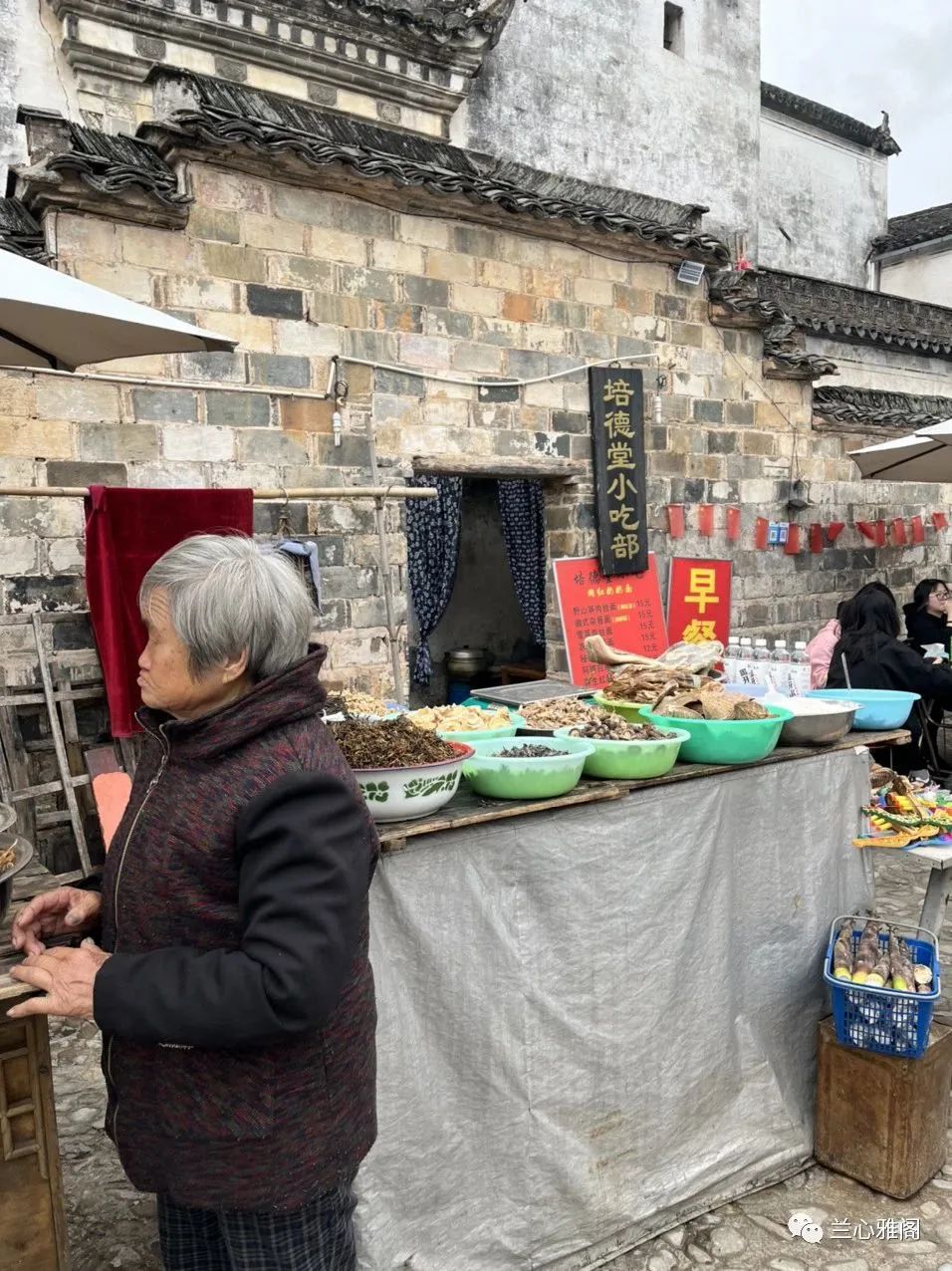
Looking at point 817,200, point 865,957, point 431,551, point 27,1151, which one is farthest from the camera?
point 817,200

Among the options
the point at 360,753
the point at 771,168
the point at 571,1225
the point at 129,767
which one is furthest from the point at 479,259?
the point at 771,168

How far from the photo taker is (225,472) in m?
5.59

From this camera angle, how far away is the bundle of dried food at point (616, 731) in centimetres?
309

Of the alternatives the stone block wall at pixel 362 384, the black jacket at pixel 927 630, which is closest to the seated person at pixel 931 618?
the black jacket at pixel 927 630

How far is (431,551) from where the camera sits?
8.37m

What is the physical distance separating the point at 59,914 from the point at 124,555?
302 cm

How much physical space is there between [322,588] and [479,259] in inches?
102

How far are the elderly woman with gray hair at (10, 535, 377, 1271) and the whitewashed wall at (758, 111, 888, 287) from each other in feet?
58.4

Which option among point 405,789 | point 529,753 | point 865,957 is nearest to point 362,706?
point 529,753

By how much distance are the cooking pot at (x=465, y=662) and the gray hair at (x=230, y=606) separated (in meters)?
8.17

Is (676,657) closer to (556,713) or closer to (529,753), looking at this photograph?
(556,713)

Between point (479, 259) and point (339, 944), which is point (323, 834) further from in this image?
point (479, 259)

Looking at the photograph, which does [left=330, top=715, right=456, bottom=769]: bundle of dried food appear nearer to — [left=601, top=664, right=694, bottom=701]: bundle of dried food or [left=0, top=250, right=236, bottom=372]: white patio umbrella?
[left=601, top=664, right=694, bottom=701]: bundle of dried food

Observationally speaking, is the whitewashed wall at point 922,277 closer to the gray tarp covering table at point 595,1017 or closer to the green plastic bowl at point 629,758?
the gray tarp covering table at point 595,1017
